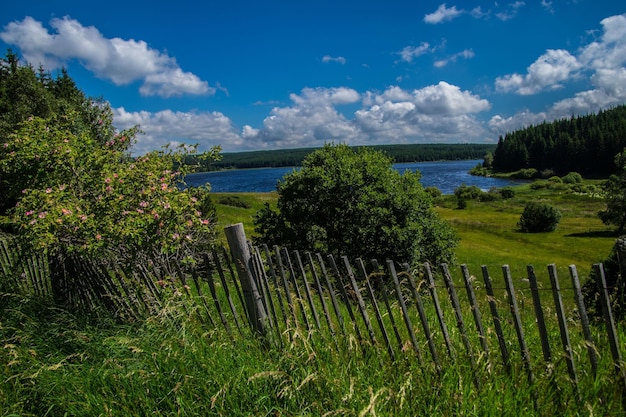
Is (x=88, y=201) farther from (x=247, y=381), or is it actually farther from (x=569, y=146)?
(x=569, y=146)

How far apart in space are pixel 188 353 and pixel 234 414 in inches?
33.9

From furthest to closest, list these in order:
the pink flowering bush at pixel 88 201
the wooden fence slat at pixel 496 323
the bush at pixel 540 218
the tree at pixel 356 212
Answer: the bush at pixel 540 218, the tree at pixel 356 212, the pink flowering bush at pixel 88 201, the wooden fence slat at pixel 496 323

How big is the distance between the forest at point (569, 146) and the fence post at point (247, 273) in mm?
157868

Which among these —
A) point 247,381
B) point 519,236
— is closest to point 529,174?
point 519,236

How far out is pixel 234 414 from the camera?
3.09 m

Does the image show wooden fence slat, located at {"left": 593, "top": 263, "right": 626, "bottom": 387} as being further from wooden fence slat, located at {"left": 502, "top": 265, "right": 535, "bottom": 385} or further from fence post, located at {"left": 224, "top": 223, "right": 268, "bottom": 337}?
fence post, located at {"left": 224, "top": 223, "right": 268, "bottom": 337}

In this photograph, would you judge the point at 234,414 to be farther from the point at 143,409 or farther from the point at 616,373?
the point at 616,373

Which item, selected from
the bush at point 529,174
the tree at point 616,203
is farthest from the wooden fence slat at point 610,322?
the bush at point 529,174

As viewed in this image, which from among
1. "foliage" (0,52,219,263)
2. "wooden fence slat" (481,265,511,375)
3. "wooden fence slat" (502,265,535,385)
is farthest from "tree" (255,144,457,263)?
"wooden fence slat" (502,265,535,385)

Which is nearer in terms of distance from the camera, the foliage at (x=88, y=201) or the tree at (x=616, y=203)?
the foliage at (x=88, y=201)

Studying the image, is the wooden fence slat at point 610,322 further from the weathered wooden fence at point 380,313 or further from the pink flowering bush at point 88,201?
the pink flowering bush at point 88,201

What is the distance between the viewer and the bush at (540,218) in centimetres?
5106

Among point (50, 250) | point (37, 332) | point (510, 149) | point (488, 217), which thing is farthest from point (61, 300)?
point (510, 149)

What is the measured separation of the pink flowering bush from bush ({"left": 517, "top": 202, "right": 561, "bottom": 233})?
53.6 m
